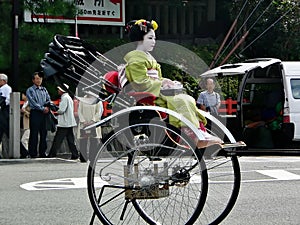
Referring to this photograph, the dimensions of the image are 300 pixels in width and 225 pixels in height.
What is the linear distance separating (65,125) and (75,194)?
515 cm

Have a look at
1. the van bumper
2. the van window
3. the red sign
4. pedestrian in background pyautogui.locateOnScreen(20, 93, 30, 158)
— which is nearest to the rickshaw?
pedestrian in background pyautogui.locateOnScreen(20, 93, 30, 158)

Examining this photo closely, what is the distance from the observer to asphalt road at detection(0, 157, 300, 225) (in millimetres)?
7766

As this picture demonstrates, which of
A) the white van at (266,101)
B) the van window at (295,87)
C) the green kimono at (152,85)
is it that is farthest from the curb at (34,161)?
the green kimono at (152,85)

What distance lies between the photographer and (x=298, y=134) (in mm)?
15500

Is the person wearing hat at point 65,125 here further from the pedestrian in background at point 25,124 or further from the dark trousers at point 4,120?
the dark trousers at point 4,120

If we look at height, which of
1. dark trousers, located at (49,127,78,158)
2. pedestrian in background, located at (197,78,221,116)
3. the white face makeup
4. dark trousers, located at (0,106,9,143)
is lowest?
dark trousers, located at (49,127,78,158)

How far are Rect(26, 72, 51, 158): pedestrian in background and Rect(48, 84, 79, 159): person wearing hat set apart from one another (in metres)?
0.23

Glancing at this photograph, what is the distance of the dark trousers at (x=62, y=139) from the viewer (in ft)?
47.5

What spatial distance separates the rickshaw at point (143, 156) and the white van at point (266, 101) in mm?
8609

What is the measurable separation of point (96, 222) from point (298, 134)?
8.79 meters

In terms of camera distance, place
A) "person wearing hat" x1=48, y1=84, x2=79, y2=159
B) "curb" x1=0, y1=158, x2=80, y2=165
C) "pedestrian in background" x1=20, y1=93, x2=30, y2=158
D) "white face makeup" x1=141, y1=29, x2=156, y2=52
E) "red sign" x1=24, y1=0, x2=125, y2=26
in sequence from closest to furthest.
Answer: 1. "white face makeup" x1=141, y1=29, x2=156, y2=52
2. "curb" x1=0, y1=158, x2=80, y2=165
3. "person wearing hat" x1=48, y1=84, x2=79, y2=159
4. "pedestrian in background" x1=20, y1=93, x2=30, y2=158
5. "red sign" x1=24, y1=0, x2=125, y2=26

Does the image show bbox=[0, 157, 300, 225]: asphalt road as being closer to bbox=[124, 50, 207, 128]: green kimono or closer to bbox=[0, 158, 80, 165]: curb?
bbox=[0, 158, 80, 165]: curb

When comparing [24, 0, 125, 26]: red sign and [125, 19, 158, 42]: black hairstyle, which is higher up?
[24, 0, 125, 26]: red sign

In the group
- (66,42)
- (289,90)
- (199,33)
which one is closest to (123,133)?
(66,42)
